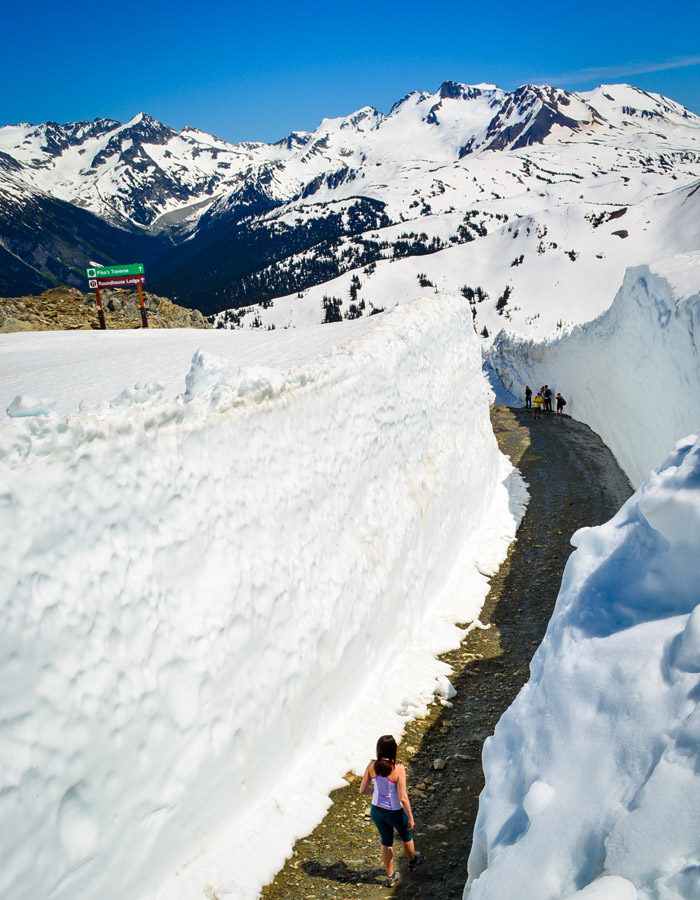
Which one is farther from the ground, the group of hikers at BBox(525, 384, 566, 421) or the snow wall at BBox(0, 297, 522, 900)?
the group of hikers at BBox(525, 384, 566, 421)

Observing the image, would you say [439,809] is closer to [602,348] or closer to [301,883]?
[301,883]

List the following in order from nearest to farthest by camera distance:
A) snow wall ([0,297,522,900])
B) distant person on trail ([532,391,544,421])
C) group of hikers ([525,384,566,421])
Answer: snow wall ([0,297,522,900]), distant person on trail ([532,391,544,421]), group of hikers ([525,384,566,421])

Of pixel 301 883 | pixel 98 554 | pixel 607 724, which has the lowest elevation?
pixel 301 883

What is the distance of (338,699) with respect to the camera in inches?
293

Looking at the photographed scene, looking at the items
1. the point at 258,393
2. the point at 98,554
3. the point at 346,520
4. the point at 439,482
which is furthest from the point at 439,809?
the point at 439,482

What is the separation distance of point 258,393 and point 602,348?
18.1 metres

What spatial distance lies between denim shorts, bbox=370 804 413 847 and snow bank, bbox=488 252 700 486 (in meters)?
8.85

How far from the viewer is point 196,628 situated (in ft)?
18.5

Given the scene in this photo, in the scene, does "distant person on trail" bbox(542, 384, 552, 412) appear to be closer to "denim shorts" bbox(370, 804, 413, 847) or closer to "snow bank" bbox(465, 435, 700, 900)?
"snow bank" bbox(465, 435, 700, 900)

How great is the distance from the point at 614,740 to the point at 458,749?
3.68m

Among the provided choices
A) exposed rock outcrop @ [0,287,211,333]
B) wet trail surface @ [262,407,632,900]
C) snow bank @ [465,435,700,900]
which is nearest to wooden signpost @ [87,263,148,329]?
exposed rock outcrop @ [0,287,211,333]

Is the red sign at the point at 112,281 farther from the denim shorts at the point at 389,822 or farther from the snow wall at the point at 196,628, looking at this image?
the denim shorts at the point at 389,822

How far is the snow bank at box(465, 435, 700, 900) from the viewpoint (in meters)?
3.16

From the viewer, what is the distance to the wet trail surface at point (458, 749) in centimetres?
534
